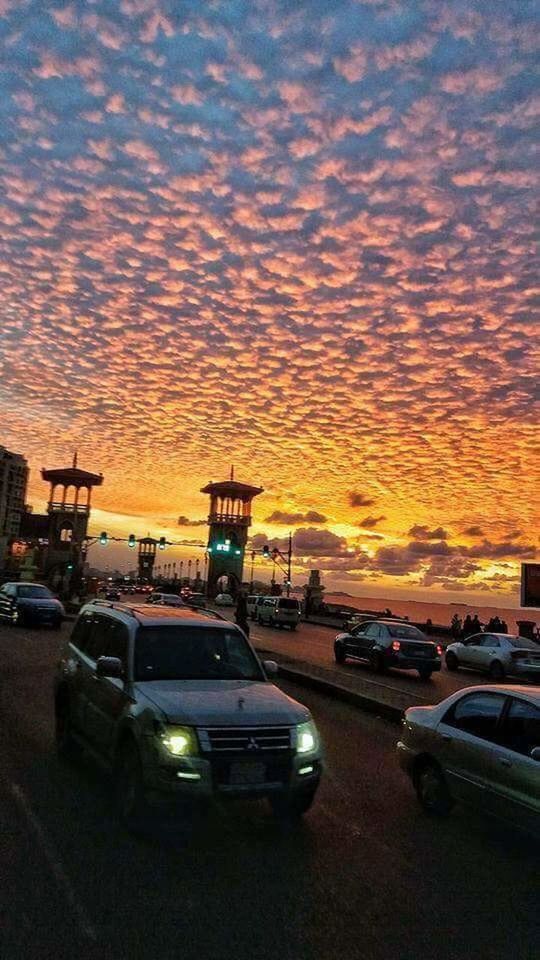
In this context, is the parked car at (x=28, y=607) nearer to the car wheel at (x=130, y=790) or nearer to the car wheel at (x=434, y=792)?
the car wheel at (x=130, y=790)

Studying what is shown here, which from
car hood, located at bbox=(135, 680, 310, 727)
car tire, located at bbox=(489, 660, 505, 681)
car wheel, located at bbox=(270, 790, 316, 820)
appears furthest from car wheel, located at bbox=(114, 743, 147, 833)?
car tire, located at bbox=(489, 660, 505, 681)

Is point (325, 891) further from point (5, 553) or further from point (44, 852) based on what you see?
point (5, 553)

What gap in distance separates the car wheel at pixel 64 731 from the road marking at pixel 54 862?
122 centimetres

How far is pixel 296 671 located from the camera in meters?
17.7

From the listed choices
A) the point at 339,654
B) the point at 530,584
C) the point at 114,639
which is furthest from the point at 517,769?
the point at 530,584

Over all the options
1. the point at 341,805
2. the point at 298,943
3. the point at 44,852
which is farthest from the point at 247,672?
the point at 298,943

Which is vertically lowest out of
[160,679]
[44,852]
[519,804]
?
[44,852]

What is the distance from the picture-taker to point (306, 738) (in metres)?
6.39

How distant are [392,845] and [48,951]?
316 cm

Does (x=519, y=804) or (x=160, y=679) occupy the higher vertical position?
(x=160, y=679)

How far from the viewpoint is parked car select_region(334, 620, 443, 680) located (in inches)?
850

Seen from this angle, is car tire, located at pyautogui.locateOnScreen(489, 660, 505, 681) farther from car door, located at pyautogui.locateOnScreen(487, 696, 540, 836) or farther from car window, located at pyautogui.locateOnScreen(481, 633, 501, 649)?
car door, located at pyautogui.locateOnScreen(487, 696, 540, 836)

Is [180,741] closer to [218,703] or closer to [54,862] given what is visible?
[218,703]

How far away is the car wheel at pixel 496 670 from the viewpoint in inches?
964
